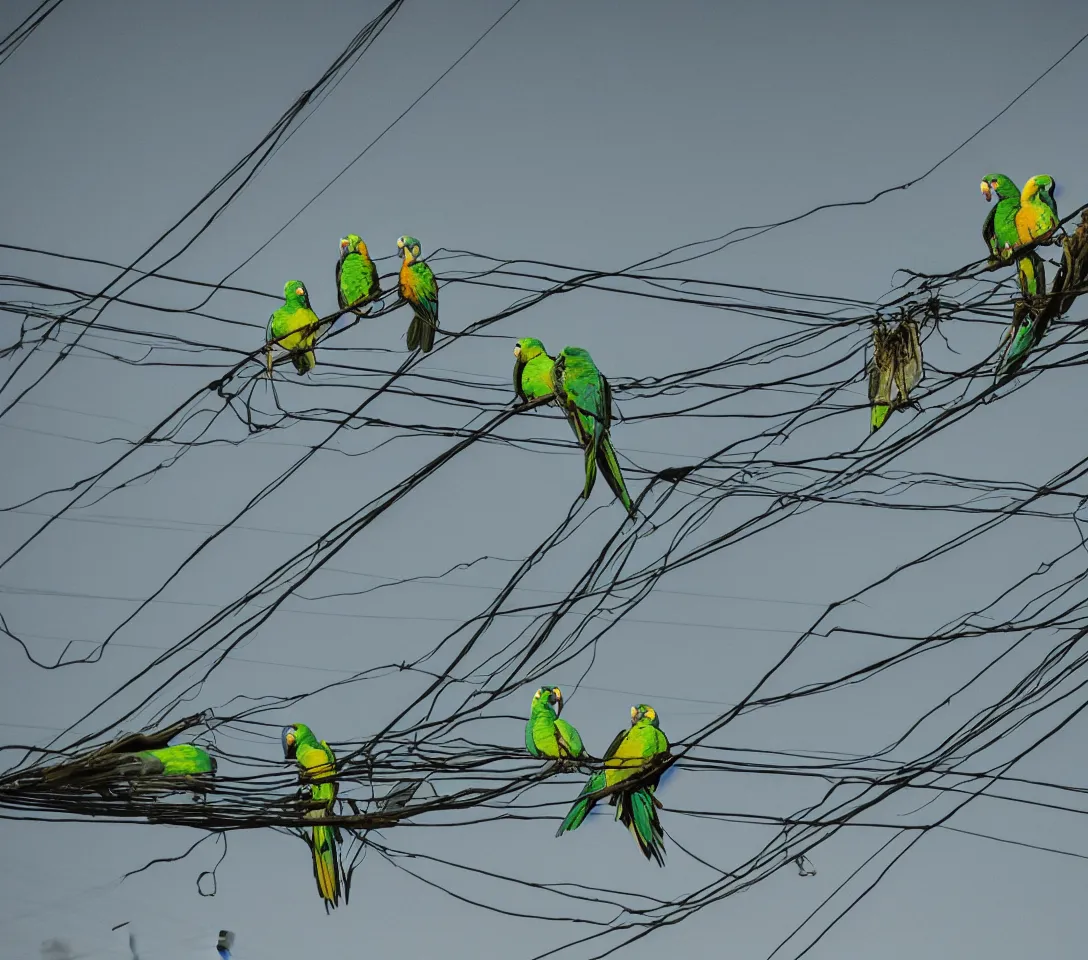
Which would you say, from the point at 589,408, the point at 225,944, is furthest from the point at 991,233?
the point at 225,944

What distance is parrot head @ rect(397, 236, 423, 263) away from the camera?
6508 mm

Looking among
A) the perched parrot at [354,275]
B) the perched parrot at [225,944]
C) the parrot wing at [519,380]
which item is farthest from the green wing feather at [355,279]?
the perched parrot at [225,944]

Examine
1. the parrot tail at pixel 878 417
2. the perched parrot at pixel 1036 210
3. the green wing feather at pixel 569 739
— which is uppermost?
the perched parrot at pixel 1036 210

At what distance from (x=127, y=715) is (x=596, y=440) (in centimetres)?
193

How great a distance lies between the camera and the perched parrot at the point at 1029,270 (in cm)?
539

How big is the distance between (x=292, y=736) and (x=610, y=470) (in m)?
1.60

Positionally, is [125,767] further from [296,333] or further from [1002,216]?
[1002,216]

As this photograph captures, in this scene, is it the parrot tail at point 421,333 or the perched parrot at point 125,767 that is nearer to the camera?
the perched parrot at point 125,767

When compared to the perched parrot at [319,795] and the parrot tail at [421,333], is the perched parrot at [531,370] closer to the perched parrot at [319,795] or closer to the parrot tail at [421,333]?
the parrot tail at [421,333]

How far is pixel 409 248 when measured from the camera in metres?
6.51

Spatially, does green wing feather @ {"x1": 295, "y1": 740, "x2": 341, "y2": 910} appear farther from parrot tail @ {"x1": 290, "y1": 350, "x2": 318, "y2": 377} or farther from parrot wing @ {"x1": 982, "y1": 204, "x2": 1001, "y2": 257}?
parrot wing @ {"x1": 982, "y1": 204, "x2": 1001, "y2": 257}

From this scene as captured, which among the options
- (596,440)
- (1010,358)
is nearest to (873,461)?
(1010,358)

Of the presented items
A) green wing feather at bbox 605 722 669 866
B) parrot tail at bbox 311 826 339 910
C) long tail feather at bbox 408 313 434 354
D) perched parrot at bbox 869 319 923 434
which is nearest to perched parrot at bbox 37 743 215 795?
parrot tail at bbox 311 826 339 910

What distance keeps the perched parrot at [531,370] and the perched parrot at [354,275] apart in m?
0.67
